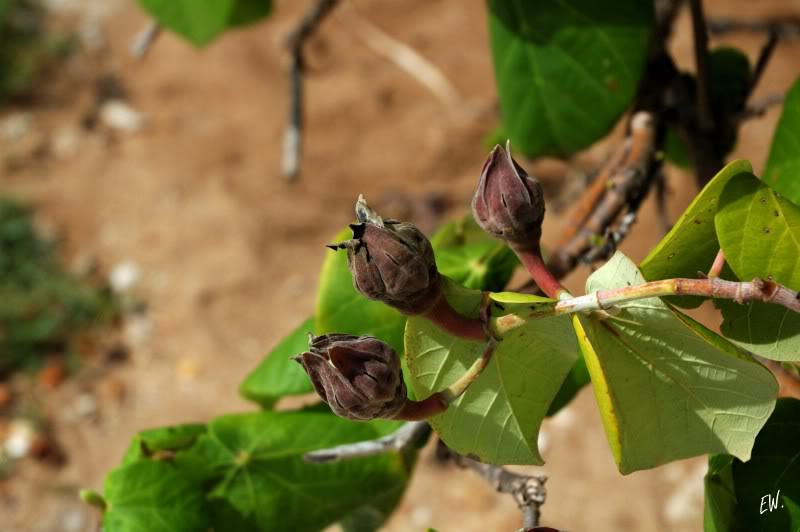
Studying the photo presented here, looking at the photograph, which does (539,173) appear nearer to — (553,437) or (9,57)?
(553,437)

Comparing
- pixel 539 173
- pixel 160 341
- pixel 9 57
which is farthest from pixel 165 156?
pixel 539 173

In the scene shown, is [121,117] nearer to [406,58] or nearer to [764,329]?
[406,58]

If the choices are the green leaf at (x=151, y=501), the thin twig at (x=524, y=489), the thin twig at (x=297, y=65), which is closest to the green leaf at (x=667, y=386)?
the thin twig at (x=524, y=489)

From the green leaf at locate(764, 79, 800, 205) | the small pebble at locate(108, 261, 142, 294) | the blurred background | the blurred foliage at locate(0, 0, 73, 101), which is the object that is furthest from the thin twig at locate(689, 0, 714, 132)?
the blurred foliage at locate(0, 0, 73, 101)

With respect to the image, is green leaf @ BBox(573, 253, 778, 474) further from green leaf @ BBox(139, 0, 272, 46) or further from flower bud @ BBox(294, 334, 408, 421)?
green leaf @ BBox(139, 0, 272, 46)

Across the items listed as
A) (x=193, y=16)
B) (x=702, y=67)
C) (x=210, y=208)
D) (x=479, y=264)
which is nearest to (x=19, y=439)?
(x=210, y=208)

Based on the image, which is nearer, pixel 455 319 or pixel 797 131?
pixel 455 319

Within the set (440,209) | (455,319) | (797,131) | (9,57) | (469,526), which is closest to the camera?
(455,319)
